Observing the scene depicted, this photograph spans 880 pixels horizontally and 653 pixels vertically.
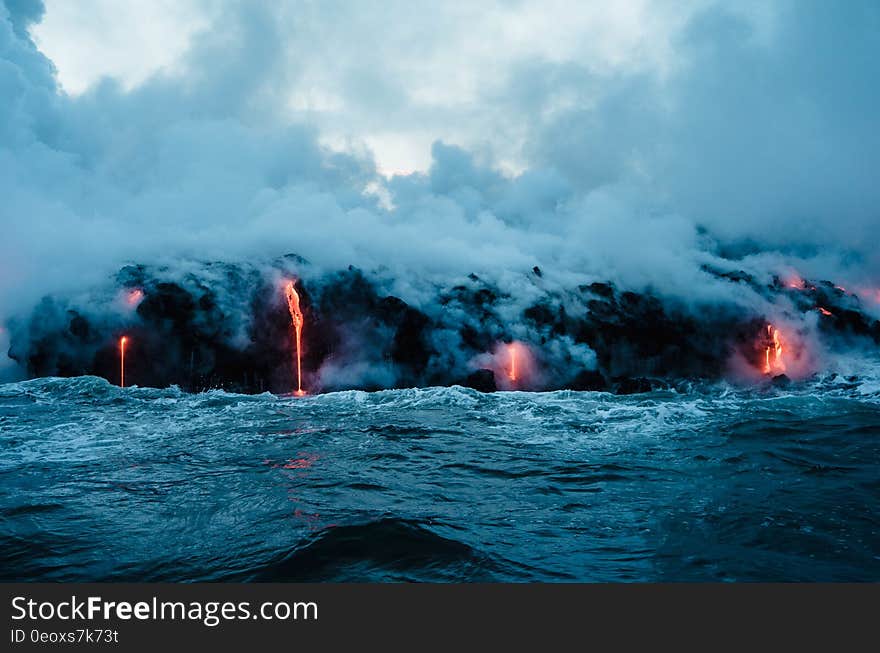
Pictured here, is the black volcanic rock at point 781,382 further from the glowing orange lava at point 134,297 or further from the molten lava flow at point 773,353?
the glowing orange lava at point 134,297

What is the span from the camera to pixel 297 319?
4541cm

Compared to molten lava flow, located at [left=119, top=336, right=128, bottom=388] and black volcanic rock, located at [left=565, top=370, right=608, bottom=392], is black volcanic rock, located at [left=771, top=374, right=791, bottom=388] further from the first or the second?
molten lava flow, located at [left=119, top=336, right=128, bottom=388]

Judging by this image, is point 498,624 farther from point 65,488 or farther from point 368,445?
point 368,445

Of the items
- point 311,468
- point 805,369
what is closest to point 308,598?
point 311,468

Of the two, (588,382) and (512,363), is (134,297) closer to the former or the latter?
(512,363)

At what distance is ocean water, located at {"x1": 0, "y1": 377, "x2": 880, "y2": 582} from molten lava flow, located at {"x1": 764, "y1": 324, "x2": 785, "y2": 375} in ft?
154

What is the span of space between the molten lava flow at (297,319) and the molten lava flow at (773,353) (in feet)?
177

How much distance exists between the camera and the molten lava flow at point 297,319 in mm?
43034

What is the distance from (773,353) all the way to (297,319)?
56075 millimetres

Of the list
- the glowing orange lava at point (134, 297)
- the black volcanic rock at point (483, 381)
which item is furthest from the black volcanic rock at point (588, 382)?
the glowing orange lava at point (134, 297)

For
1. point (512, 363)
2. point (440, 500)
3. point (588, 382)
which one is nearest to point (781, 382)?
point (588, 382)

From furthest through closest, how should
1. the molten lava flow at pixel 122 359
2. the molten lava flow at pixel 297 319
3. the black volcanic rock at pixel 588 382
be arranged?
1. the black volcanic rock at pixel 588 382
2. the molten lava flow at pixel 297 319
3. the molten lava flow at pixel 122 359

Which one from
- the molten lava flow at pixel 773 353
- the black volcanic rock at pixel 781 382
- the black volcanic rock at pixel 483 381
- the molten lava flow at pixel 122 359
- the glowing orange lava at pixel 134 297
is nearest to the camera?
the molten lava flow at pixel 122 359

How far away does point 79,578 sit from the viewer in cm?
645
